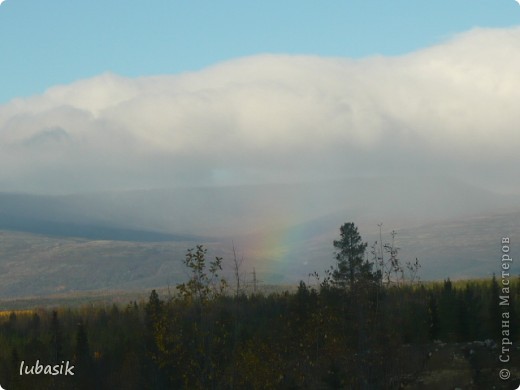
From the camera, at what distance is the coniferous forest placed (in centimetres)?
4038

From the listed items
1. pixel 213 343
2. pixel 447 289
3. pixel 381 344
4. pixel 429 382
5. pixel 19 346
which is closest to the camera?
pixel 213 343

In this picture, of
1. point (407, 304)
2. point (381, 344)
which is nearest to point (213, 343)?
point (381, 344)

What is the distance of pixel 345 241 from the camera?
97.6 m

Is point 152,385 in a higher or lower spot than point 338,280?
lower

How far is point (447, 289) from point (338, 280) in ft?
42.0

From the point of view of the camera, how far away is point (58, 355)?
312 feet

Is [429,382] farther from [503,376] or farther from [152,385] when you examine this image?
[152,385]

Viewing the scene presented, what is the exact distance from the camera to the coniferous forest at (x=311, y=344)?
40375mm

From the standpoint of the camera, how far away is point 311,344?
49.4m

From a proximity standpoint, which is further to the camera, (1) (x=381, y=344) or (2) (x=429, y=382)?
(2) (x=429, y=382)

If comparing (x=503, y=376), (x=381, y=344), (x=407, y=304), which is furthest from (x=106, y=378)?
(x=381, y=344)

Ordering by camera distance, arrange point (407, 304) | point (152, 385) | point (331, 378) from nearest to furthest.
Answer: point (331, 378) < point (152, 385) < point (407, 304)

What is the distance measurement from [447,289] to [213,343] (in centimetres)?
6529

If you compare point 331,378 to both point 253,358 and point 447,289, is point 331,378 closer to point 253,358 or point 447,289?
point 253,358
